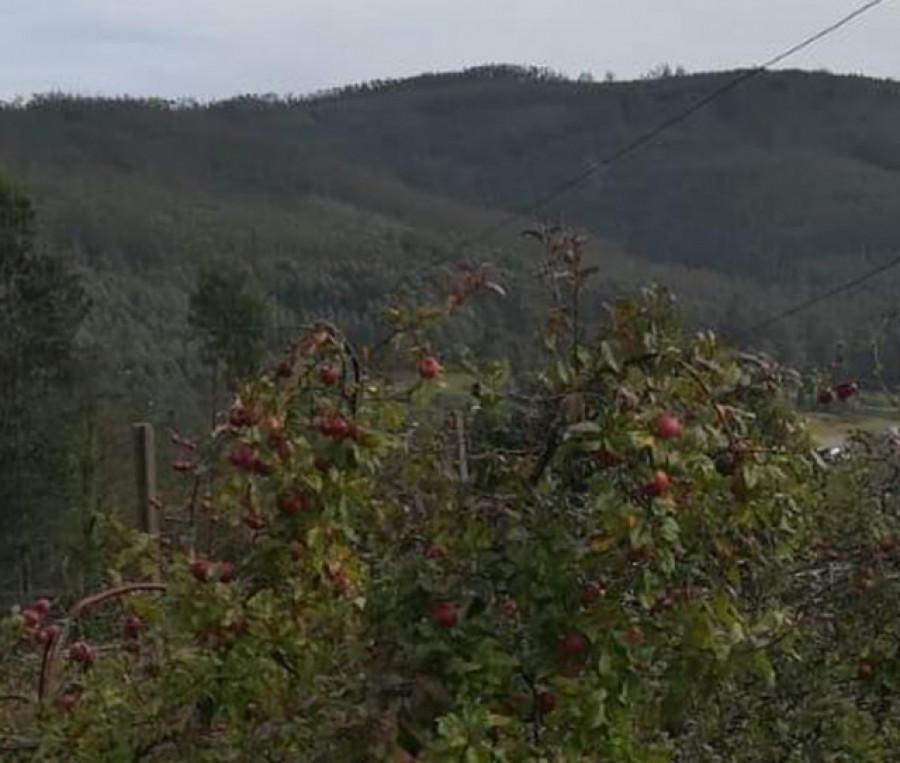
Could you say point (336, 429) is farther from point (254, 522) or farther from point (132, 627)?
point (132, 627)

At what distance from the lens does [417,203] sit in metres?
64.4

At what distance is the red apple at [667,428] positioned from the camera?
6.20 feet

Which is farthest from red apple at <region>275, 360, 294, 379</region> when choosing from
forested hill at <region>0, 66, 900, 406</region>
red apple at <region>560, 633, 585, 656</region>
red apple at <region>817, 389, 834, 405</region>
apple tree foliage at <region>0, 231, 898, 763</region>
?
forested hill at <region>0, 66, 900, 406</region>

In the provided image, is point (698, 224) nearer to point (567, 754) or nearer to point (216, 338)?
point (216, 338)

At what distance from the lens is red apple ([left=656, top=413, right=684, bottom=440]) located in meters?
1.89

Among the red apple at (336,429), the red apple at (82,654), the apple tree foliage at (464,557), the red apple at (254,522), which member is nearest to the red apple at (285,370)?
the apple tree foliage at (464,557)

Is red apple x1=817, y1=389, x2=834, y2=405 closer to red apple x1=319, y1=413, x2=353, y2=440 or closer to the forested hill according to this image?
red apple x1=319, y1=413, x2=353, y2=440

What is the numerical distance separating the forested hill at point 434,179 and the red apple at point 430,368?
32.7 metres

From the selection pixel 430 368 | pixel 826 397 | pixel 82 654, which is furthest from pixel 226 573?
pixel 826 397

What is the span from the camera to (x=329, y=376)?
2355mm

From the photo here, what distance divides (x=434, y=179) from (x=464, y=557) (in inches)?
2655

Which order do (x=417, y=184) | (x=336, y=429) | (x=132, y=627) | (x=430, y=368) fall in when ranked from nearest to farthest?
(x=336, y=429) → (x=430, y=368) → (x=132, y=627) → (x=417, y=184)

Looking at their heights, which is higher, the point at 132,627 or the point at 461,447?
the point at 461,447

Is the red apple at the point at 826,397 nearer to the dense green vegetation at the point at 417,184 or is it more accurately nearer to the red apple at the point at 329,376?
the red apple at the point at 329,376
